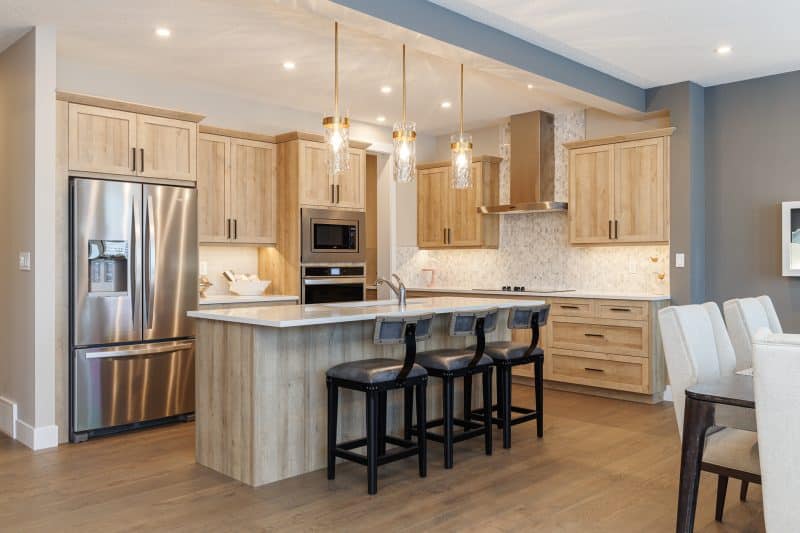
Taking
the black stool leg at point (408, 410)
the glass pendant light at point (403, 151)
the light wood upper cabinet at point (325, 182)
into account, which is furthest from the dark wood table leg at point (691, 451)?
the light wood upper cabinet at point (325, 182)

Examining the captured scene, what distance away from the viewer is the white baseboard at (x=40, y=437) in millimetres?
4238

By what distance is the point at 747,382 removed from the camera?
252 cm

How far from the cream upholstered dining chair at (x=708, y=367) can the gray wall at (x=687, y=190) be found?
Answer: 2531 mm

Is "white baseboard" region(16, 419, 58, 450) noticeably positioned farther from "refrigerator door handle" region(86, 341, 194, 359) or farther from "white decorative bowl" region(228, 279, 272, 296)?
"white decorative bowl" region(228, 279, 272, 296)

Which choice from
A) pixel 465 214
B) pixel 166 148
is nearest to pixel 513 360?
pixel 166 148

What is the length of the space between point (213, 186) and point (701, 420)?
447 cm

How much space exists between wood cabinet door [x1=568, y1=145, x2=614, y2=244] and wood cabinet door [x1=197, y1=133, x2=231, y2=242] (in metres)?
3.16

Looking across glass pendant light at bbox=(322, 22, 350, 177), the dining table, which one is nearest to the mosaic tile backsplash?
glass pendant light at bbox=(322, 22, 350, 177)

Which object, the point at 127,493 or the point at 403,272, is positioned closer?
the point at 127,493

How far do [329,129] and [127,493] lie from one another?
2272 millimetres

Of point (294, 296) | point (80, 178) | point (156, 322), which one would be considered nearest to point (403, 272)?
point (294, 296)

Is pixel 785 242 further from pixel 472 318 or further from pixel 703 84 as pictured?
pixel 472 318

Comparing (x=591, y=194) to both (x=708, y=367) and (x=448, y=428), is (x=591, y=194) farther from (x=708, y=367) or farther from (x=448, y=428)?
(x=708, y=367)

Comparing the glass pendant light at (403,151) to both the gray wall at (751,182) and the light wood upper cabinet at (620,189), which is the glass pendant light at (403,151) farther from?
the gray wall at (751,182)
